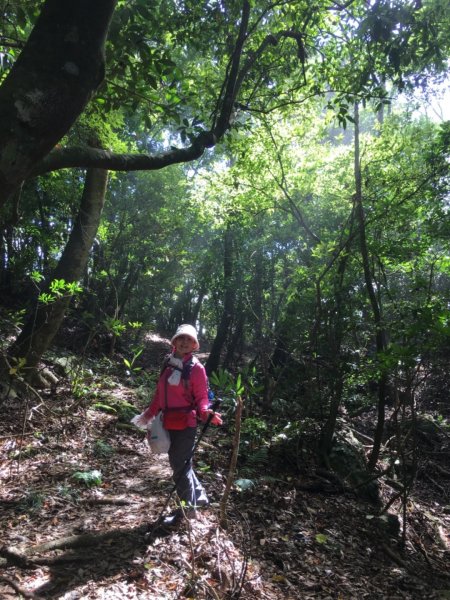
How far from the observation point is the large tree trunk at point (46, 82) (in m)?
1.92

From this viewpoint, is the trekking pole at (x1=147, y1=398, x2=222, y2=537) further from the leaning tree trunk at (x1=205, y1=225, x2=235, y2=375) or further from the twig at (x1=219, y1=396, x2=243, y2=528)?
the leaning tree trunk at (x1=205, y1=225, x2=235, y2=375)

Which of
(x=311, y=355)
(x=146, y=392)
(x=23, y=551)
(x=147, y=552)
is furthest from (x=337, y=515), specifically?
(x=146, y=392)

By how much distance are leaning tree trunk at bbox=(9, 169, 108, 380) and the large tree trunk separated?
5.28 meters

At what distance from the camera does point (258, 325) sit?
10.7 meters

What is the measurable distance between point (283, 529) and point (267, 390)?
5182 millimetres

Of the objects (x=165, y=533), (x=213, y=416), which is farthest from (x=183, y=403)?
(x=165, y=533)

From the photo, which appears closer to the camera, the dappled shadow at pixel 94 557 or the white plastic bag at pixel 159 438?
the dappled shadow at pixel 94 557

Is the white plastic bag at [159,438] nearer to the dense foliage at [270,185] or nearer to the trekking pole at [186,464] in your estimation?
the trekking pole at [186,464]

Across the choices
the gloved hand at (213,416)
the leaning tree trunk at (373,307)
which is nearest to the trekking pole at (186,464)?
the gloved hand at (213,416)

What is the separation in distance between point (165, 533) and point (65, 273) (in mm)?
5336

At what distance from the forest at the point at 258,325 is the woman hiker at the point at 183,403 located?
297 millimetres

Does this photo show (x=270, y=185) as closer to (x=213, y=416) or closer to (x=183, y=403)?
(x=183, y=403)

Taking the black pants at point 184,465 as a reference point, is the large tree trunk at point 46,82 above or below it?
above

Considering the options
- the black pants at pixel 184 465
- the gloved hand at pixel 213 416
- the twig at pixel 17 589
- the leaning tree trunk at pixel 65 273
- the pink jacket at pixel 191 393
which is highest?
the leaning tree trunk at pixel 65 273
